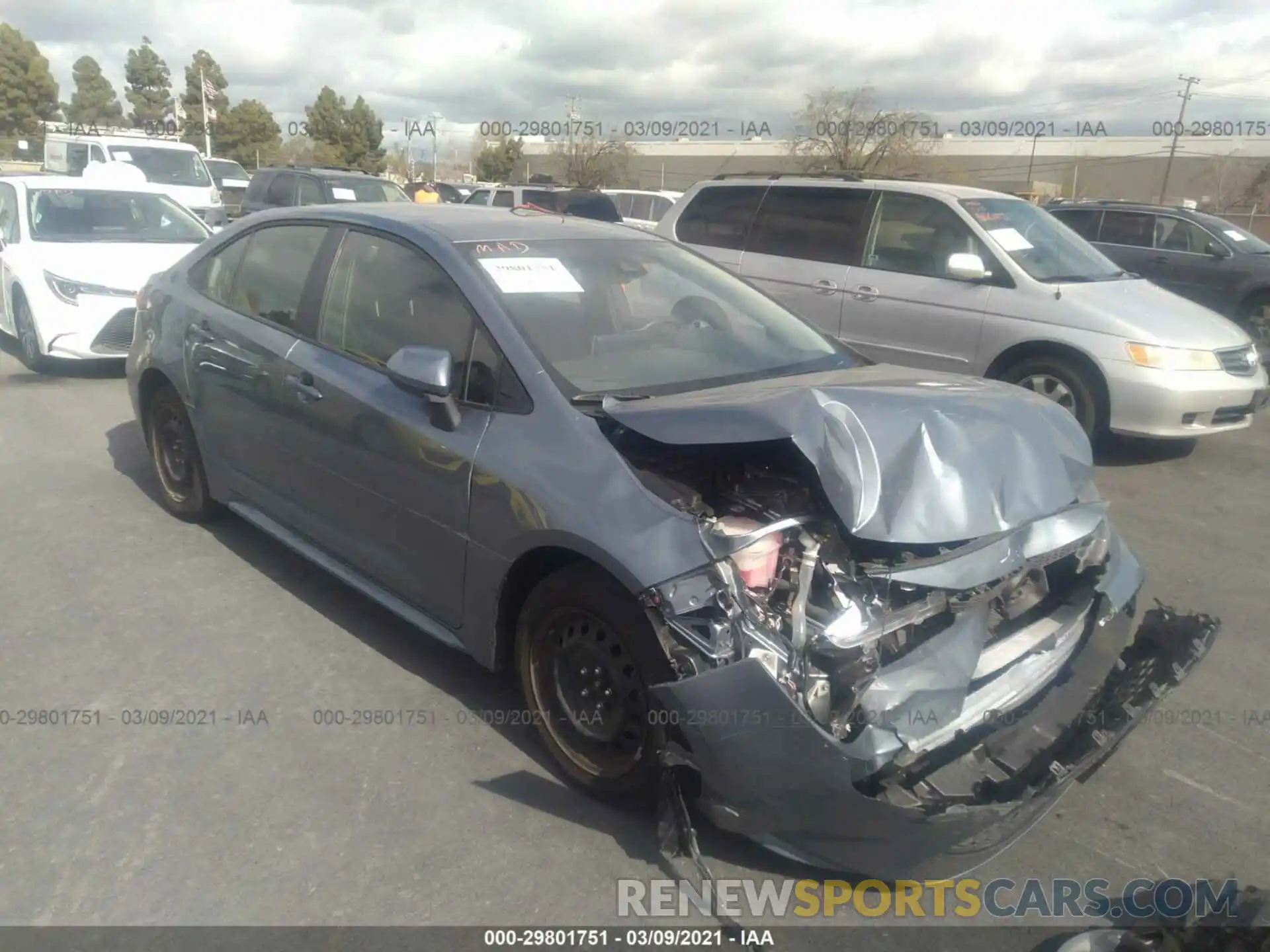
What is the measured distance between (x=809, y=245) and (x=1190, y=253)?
6.44 m

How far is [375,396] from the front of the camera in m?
3.75

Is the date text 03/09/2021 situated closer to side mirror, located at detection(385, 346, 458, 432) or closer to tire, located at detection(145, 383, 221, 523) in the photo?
side mirror, located at detection(385, 346, 458, 432)

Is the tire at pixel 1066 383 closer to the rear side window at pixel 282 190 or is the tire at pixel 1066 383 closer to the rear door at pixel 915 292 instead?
the rear door at pixel 915 292

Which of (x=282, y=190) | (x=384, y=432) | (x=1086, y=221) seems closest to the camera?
(x=384, y=432)

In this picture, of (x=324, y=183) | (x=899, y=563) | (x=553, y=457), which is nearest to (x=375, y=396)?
(x=553, y=457)

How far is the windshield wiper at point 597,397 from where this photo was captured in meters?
3.27

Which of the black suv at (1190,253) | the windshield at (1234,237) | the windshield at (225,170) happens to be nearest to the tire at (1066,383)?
the black suv at (1190,253)

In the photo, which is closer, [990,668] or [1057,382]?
[990,668]

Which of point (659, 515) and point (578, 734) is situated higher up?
point (659, 515)

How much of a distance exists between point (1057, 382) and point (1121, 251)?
648 centimetres

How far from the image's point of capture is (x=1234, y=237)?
39.5ft

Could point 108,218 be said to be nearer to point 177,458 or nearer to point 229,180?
point 177,458

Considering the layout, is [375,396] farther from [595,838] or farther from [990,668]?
[990,668]

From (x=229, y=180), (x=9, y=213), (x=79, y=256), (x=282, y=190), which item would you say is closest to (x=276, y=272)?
(x=79, y=256)
